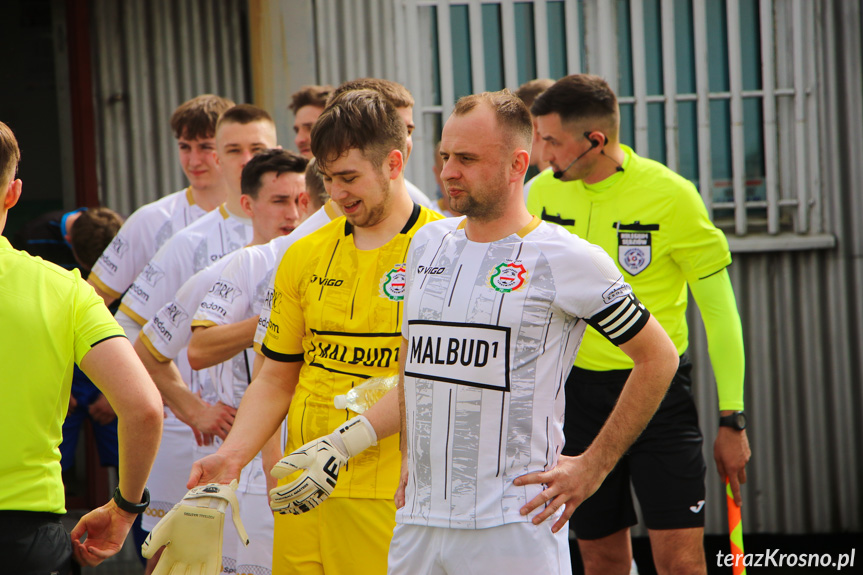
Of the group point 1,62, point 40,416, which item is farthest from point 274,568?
point 1,62

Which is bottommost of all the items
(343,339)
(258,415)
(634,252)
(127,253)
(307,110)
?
(258,415)

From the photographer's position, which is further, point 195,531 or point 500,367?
point 195,531

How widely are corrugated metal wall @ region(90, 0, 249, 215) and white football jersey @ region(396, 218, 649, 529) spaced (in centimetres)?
421

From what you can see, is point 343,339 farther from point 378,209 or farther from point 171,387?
point 171,387

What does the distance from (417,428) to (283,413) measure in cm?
64

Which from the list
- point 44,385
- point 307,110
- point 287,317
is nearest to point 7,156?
point 44,385

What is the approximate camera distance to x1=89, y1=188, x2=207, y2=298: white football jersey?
4.94m

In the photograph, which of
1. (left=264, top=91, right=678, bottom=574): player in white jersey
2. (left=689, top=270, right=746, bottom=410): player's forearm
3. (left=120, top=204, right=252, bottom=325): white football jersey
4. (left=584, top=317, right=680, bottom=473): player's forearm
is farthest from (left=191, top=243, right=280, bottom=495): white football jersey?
(left=689, top=270, right=746, bottom=410): player's forearm

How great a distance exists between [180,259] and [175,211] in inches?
29.7

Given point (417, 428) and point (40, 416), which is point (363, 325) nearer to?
point (417, 428)

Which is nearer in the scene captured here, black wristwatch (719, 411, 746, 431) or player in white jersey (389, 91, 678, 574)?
player in white jersey (389, 91, 678, 574)

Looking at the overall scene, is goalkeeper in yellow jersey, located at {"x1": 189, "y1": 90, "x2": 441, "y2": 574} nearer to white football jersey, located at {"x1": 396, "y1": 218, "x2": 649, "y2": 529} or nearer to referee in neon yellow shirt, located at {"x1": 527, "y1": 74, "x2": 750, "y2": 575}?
white football jersey, located at {"x1": 396, "y1": 218, "x2": 649, "y2": 529}

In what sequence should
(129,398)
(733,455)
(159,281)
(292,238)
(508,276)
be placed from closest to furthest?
(129,398), (508,276), (292,238), (733,455), (159,281)

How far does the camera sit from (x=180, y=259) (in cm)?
440
